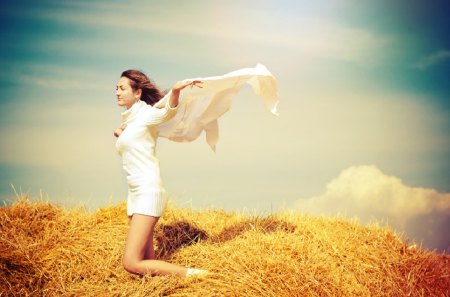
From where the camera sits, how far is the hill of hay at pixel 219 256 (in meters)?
4.43

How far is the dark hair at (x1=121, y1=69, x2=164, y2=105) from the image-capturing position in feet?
15.6

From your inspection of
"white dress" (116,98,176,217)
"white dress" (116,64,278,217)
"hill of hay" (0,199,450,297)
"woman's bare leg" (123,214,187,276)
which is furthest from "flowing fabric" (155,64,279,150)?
"hill of hay" (0,199,450,297)

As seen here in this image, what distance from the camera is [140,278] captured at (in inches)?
181

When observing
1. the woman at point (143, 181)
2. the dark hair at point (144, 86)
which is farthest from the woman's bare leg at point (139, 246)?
the dark hair at point (144, 86)

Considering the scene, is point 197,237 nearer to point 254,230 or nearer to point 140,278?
point 254,230

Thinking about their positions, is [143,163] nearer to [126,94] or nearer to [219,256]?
[126,94]

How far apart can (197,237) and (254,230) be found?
0.72 m

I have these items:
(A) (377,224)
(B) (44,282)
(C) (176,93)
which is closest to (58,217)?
(B) (44,282)

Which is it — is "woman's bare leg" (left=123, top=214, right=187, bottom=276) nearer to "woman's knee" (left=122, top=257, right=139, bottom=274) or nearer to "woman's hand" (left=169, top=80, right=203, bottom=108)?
"woman's knee" (left=122, top=257, right=139, bottom=274)

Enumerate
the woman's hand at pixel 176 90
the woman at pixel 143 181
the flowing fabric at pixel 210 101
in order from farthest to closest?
the flowing fabric at pixel 210 101 → the woman's hand at pixel 176 90 → the woman at pixel 143 181

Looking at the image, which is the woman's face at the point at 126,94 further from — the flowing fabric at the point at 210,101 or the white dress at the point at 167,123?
the flowing fabric at the point at 210,101

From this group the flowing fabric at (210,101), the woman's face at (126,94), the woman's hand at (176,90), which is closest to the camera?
the woman's hand at (176,90)

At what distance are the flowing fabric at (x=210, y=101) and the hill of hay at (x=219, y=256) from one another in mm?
1360

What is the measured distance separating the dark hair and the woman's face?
1.6 inches
